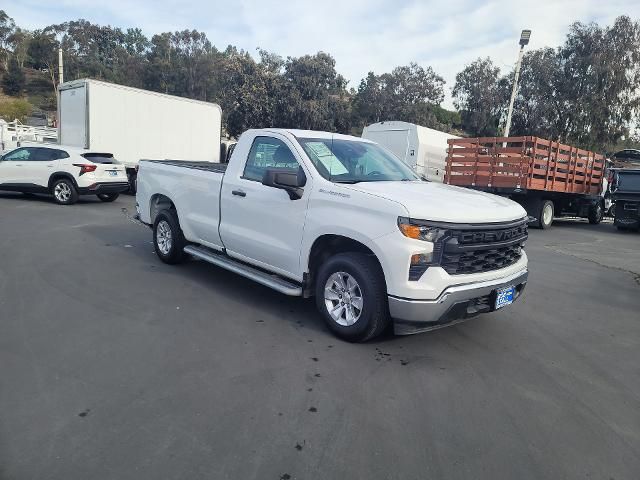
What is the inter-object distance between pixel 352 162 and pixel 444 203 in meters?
1.28

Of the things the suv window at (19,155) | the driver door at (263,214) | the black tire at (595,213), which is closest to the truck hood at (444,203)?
the driver door at (263,214)

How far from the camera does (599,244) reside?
1120cm

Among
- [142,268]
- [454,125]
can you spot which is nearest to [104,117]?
[142,268]

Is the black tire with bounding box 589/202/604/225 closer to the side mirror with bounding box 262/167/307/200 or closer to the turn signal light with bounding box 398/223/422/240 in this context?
the side mirror with bounding box 262/167/307/200

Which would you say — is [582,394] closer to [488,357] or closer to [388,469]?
[488,357]

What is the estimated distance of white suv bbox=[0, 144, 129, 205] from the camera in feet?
41.1

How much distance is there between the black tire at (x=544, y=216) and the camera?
530 inches

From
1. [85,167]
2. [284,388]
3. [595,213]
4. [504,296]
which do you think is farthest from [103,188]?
[595,213]

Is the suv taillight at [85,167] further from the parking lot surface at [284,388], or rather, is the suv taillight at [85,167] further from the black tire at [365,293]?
the black tire at [365,293]

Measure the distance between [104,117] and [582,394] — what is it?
1438cm

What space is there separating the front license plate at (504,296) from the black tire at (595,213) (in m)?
14.0

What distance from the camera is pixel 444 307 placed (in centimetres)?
372

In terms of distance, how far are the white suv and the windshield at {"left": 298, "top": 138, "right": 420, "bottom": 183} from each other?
9713 mm

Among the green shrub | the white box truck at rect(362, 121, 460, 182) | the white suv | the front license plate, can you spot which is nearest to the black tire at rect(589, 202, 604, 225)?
the white box truck at rect(362, 121, 460, 182)
